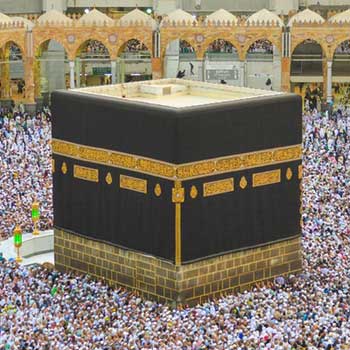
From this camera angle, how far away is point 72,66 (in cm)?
4250

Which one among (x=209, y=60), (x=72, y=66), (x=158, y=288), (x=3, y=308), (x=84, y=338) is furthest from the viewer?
(x=209, y=60)

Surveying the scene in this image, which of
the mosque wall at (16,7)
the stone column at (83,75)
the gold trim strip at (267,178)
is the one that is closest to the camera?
the gold trim strip at (267,178)

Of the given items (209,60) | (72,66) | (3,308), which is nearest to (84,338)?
(3,308)

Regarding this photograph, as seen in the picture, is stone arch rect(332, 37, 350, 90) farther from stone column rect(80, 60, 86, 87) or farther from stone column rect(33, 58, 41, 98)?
stone column rect(33, 58, 41, 98)

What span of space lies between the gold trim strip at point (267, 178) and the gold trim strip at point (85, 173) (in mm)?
3167

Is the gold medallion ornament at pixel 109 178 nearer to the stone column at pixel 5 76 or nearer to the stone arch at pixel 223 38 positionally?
the stone arch at pixel 223 38

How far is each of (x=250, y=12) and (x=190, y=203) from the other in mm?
25578

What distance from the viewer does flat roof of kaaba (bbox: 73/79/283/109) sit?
25.3 meters

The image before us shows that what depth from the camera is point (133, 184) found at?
23891mm

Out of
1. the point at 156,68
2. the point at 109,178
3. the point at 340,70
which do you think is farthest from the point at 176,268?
the point at 340,70

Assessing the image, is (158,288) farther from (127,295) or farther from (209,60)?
(209,60)

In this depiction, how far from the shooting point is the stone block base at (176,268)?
77.2ft

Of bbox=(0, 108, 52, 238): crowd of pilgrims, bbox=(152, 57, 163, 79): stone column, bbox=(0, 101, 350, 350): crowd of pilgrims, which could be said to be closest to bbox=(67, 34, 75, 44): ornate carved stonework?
bbox=(152, 57, 163, 79): stone column

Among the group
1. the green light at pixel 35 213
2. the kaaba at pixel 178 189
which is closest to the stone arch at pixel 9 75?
the green light at pixel 35 213
